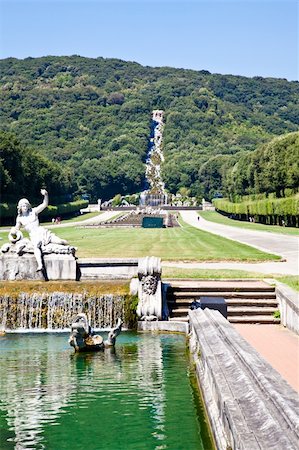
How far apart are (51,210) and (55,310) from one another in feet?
262

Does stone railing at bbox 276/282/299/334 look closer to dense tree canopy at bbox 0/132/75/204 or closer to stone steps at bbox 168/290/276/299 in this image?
stone steps at bbox 168/290/276/299

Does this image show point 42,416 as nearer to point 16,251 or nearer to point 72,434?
point 72,434

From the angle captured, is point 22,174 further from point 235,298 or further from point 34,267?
point 235,298

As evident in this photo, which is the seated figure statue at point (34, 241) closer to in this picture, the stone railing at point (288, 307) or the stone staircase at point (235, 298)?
the stone staircase at point (235, 298)

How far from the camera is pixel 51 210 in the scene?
98250 millimetres

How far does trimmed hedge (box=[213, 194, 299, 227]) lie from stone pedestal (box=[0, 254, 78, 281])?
155ft

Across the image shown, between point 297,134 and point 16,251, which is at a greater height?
point 297,134

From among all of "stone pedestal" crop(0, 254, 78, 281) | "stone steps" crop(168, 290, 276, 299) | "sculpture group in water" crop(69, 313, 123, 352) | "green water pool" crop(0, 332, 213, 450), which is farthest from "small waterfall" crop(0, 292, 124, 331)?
"sculpture group in water" crop(69, 313, 123, 352)

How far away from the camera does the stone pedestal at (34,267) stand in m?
21.6

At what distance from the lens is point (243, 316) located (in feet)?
61.6

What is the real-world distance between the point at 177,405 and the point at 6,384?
349 centimetres

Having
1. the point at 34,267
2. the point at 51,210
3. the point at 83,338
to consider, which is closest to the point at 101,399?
the point at 83,338

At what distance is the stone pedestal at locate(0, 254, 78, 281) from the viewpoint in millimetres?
21641

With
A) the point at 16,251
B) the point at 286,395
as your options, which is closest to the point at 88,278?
the point at 16,251
